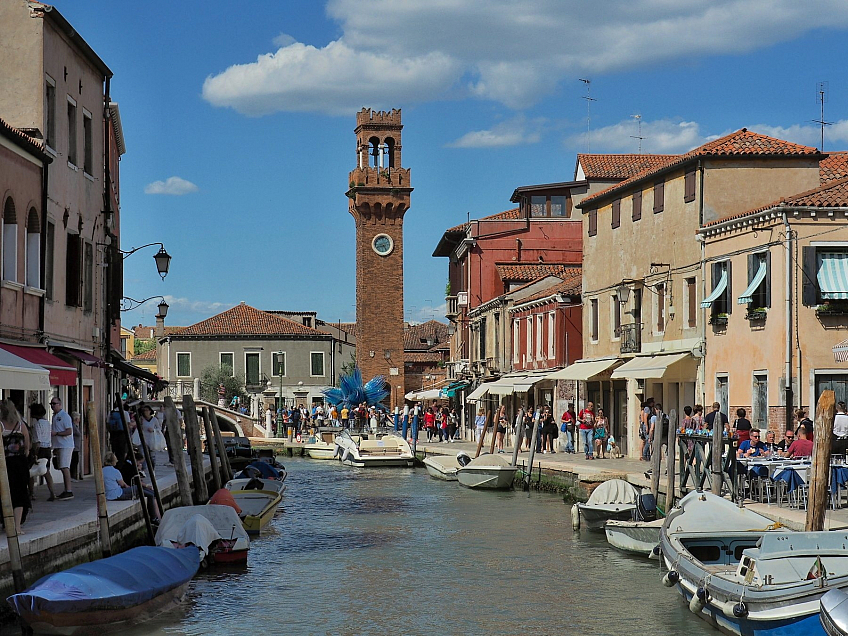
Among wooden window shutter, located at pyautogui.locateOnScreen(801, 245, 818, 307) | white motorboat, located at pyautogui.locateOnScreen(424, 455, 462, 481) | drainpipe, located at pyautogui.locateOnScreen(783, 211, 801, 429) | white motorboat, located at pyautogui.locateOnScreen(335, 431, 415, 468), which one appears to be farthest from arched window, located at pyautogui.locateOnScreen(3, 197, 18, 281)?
white motorboat, located at pyautogui.locateOnScreen(335, 431, 415, 468)

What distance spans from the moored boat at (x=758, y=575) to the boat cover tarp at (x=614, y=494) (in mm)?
5498

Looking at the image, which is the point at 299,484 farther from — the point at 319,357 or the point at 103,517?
the point at 319,357

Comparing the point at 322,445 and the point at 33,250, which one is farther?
the point at 322,445

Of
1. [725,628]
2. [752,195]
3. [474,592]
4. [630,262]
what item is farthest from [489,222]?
[725,628]

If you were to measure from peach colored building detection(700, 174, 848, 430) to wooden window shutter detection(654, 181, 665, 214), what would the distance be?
470cm

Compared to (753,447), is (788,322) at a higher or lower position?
higher

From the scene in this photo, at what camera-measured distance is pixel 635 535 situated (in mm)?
18156

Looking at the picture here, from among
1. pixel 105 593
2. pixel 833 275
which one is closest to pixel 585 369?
pixel 833 275

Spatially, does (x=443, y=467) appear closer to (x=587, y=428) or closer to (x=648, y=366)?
(x=587, y=428)

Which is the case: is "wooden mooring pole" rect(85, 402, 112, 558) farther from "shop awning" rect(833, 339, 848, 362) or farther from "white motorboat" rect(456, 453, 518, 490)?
"white motorboat" rect(456, 453, 518, 490)

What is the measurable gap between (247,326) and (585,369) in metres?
43.7

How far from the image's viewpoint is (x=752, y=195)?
27047mm

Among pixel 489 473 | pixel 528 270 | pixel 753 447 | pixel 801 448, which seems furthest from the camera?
pixel 528 270

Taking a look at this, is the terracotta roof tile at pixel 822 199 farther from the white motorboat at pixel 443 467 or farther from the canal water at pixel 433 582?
the white motorboat at pixel 443 467
